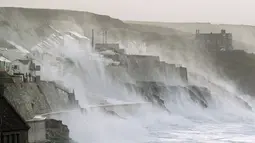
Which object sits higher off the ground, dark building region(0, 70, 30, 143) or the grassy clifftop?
the grassy clifftop

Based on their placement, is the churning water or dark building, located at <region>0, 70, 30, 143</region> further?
the churning water

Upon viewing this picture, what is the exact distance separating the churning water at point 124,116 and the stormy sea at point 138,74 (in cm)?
1

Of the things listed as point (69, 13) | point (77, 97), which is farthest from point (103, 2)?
point (77, 97)

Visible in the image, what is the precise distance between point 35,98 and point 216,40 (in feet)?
11.5

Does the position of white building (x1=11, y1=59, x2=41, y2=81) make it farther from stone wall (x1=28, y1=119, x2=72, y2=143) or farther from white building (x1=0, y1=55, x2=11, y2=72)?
stone wall (x1=28, y1=119, x2=72, y2=143)

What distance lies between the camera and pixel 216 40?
8250 mm

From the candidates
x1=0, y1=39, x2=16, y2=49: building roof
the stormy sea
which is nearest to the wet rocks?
the stormy sea

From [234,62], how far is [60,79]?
330 centimetres

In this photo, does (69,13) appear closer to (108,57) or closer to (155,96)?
(108,57)

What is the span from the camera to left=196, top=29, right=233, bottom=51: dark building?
817 centimetres

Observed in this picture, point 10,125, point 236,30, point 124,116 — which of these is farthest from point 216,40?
point 10,125

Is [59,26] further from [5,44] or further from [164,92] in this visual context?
[164,92]

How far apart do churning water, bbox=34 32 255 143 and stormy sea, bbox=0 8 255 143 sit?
15mm

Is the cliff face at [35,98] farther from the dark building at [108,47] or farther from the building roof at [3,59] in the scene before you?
the dark building at [108,47]
